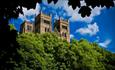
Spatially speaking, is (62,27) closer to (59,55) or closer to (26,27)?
(26,27)

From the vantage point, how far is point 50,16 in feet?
358

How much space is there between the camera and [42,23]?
10581cm

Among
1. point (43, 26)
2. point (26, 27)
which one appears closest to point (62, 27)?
point (43, 26)

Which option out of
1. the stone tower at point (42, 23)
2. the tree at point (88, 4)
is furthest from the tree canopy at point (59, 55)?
the tree at point (88, 4)

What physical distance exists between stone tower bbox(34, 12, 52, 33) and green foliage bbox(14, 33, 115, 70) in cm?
3676

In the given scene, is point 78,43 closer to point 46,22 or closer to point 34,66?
point 34,66

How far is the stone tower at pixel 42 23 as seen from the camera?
342ft

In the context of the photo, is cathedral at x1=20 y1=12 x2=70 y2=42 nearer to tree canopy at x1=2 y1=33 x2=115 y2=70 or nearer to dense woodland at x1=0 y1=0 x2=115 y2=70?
dense woodland at x1=0 y1=0 x2=115 y2=70

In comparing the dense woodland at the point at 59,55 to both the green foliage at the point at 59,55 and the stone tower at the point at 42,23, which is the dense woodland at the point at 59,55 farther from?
the stone tower at the point at 42,23

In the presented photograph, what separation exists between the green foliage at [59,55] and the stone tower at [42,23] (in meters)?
36.8

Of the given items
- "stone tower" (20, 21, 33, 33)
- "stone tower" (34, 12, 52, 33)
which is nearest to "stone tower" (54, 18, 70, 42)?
"stone tower" (34, 12, 52, 33)

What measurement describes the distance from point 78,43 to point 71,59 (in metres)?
10.3

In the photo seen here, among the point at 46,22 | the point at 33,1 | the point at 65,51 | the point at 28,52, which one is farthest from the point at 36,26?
the point at 33,1

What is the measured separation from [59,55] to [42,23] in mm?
49452
